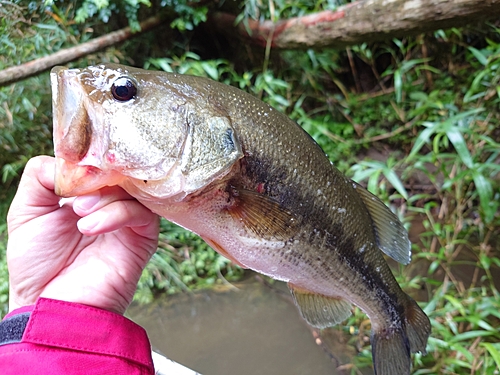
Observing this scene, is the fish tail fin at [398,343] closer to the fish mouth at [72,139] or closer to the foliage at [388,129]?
the foliage at [388,129]

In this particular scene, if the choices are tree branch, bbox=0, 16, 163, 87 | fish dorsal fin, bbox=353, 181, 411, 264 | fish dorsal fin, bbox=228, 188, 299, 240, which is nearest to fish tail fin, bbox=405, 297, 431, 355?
fish dorsal fin, bbox=353, 181, 411, 264

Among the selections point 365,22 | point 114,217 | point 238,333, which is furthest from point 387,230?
point 365,22

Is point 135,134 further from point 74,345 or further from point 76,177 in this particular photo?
point 74,345

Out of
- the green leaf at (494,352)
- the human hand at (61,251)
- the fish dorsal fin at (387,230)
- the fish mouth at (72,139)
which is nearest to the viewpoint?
the fish mouth at (72,139)

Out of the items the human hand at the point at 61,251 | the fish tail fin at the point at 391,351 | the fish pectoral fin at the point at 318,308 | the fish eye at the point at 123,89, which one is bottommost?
the fish tail fin at the point at 391,351

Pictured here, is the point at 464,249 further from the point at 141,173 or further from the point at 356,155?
the point at 141,173

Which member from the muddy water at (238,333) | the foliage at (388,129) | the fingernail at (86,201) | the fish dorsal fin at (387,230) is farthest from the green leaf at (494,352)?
the fingernail at (86,201)

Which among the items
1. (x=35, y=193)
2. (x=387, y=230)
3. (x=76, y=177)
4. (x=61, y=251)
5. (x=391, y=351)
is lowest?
(x=391, y=351)
